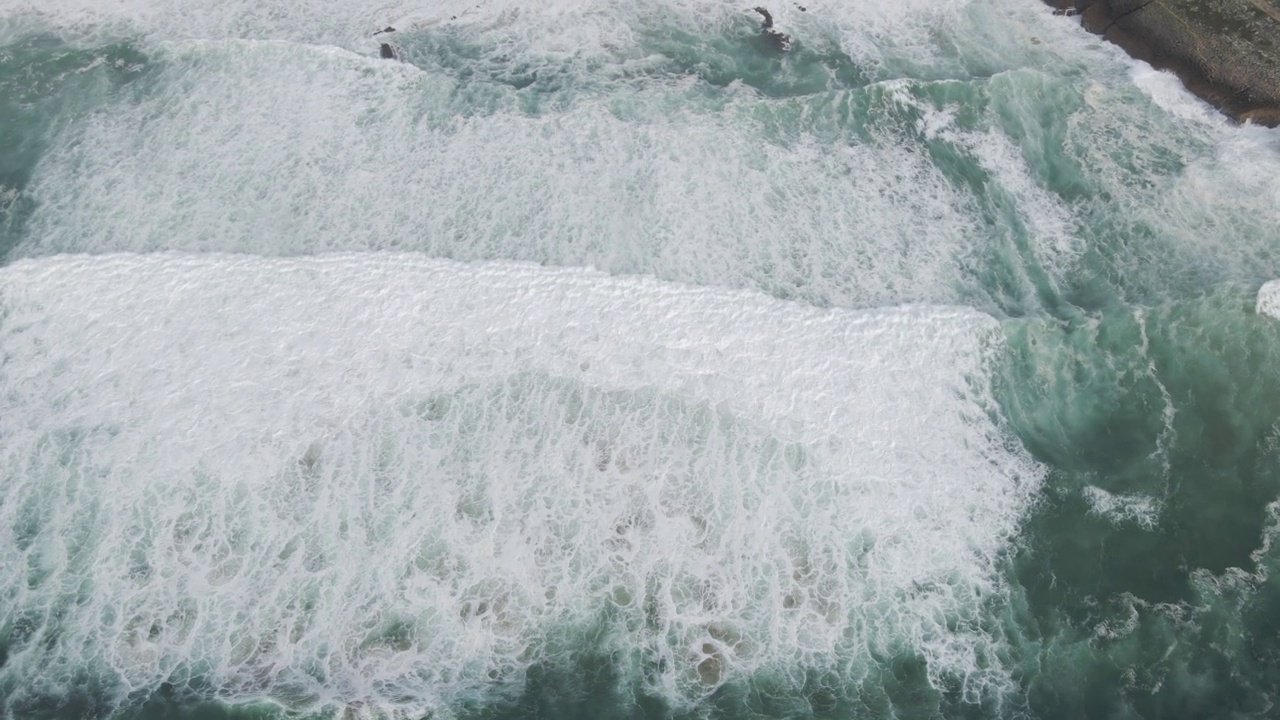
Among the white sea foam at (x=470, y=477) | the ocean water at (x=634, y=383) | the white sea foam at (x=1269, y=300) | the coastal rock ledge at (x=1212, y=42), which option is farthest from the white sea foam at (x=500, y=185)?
the coastal rock ledge at (x=1212, y=42)

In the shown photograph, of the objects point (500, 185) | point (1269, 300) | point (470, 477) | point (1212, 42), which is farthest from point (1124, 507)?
point (500, 185)

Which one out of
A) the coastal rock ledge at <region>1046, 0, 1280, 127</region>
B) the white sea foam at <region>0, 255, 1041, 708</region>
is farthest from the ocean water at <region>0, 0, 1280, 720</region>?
the coastal rock ledge at <region>1046, 0, 1280, 127</region>

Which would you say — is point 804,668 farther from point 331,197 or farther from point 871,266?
point 331,197

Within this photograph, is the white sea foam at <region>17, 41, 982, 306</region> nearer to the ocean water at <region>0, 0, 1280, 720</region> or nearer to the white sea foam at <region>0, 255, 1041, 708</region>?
the ocean water at <region>0, 0, 1280, 720</region>

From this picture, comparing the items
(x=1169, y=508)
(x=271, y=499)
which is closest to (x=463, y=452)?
(x=271, y=499)

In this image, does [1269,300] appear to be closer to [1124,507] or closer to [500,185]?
[1124,507]

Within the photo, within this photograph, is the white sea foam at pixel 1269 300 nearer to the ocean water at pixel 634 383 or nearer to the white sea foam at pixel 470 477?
the ocean water at pixel 634 383
